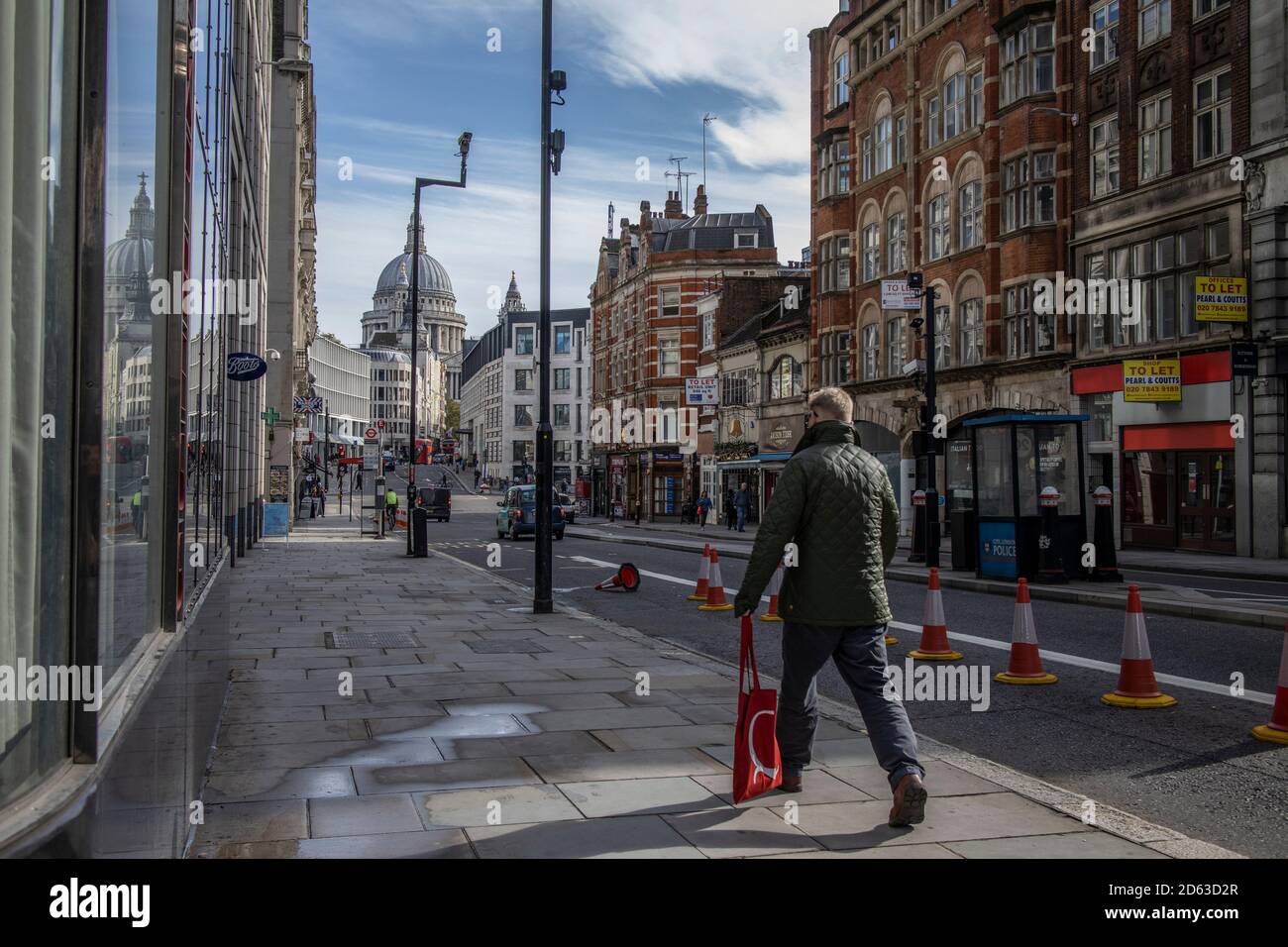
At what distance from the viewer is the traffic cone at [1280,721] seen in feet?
22.4

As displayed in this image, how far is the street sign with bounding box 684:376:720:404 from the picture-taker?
5109 cm

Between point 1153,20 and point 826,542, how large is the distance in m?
26.7

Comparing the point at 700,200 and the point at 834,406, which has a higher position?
the point at 700,200

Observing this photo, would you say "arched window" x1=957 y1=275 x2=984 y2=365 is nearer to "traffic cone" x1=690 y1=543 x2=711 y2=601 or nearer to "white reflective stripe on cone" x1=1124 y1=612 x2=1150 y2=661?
"traffic cone" x1=690 y1=543 x2=711 y2=601

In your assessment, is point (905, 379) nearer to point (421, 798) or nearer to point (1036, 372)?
point (1036, 372)

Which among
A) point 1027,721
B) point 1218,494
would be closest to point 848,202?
point 1218,494

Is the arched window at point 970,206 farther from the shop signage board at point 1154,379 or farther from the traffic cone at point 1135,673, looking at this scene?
the traffic cone at point 1135,673

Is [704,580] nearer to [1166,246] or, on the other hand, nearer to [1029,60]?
[1166,246]

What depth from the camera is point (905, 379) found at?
121 ft

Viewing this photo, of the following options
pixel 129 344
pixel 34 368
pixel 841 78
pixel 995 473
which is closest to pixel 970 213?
pixel 841 78

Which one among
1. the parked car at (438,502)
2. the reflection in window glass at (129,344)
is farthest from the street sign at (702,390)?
the reflection in window glass at (129,344)

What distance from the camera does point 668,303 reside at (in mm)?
66562
